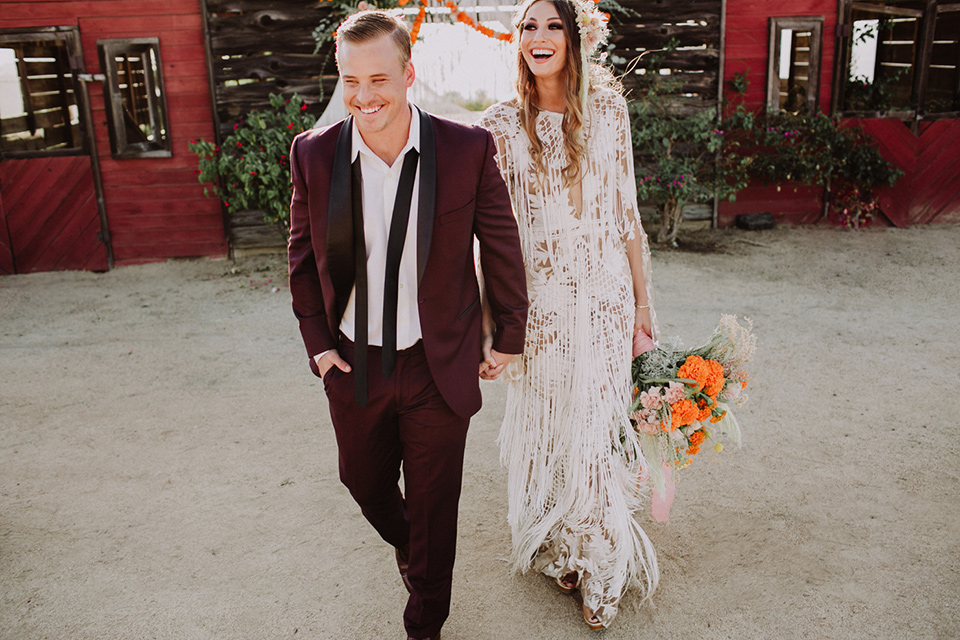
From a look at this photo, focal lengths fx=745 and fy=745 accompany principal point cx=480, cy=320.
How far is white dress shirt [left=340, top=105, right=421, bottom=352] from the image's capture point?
204 centimetres

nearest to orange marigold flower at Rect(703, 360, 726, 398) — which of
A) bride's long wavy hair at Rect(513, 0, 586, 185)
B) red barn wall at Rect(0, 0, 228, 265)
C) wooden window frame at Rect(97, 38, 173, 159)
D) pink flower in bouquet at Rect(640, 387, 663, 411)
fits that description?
pink flower in bouquet at Rect(640, 387, 663, 411)

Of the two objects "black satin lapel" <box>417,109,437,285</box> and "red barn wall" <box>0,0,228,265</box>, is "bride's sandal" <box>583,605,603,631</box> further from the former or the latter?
"red barn wall" <box>0,0,228,265</box>

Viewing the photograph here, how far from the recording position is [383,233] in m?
2.06

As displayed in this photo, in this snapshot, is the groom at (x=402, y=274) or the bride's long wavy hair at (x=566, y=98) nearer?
the groom at (x=402, y=274)

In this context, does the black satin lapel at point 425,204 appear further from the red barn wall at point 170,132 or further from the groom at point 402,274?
the red barn wall at point 170,132

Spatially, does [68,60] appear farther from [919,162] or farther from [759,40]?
[919,162]

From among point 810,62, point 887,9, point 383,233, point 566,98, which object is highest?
point 887,9

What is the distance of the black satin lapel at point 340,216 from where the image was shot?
6.61ft

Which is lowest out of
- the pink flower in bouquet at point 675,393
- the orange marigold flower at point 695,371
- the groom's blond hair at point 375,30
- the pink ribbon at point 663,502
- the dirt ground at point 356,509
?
the dirt ground at point 356,509

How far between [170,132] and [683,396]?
7.02 metres

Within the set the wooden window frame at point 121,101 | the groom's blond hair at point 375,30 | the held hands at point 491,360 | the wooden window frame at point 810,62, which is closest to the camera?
the groom's blond hair at point 375,30

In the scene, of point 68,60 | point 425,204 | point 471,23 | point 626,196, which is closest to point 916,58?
point 471,23

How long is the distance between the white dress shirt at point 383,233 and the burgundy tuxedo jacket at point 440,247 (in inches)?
1.5

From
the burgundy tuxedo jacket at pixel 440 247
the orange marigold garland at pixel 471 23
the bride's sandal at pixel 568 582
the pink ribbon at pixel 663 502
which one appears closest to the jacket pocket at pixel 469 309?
the burgundy tuxedo jacket at pixel 440 247
